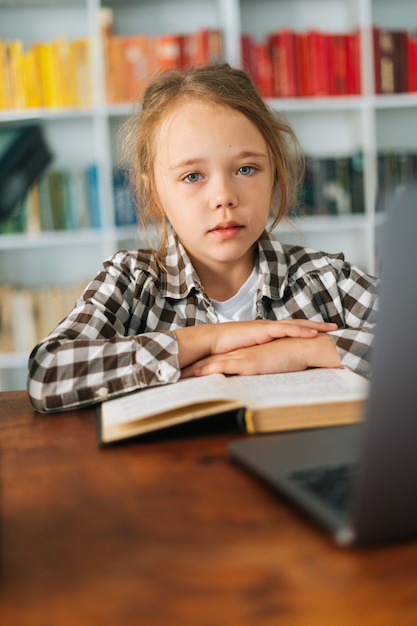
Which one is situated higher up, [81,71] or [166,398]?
[81,71]

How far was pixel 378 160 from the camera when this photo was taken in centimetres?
311

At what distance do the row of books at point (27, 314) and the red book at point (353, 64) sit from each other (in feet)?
4.68

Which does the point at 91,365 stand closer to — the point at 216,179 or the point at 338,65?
the point at 216,179

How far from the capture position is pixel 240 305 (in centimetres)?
149

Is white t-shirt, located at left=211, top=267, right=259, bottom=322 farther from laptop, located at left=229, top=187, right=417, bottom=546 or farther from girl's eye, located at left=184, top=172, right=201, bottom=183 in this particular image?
laptop, located at left=229, top=187, right=417, bottom=546

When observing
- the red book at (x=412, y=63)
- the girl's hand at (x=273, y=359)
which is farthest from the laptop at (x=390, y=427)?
the red book at (x=412, y=63)

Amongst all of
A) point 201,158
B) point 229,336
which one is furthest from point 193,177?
point 229,336

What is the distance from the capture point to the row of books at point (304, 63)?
2.98 m

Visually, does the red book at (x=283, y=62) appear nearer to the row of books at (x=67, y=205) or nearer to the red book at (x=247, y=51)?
the red book at (x=247, y=51)

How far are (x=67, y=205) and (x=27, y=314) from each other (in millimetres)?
463

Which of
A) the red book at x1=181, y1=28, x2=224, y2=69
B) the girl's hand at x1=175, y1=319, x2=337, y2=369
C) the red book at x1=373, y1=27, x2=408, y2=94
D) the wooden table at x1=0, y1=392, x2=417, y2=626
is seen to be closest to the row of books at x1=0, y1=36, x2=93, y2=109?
the red book at x1=181, y1=28, x2=224, y2=69

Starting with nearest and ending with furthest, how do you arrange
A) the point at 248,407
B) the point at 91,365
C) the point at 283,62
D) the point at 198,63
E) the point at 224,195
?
the point at 248,407 → the point at 91,365 → the point at 224,195 → the point at 198,63 → the point at 283,62

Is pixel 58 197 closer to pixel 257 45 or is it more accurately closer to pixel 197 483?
pixel 257 45

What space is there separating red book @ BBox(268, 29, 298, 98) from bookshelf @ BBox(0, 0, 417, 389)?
0.04 meters
